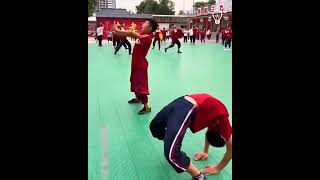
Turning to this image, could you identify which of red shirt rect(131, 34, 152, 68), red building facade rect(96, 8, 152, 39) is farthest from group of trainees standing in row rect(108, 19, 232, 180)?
red building facade rect(96, 8, 152, 39)

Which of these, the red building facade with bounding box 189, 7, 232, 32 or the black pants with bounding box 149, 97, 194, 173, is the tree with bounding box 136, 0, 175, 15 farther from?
the black pants with bounding box 149, 97, 194, 173

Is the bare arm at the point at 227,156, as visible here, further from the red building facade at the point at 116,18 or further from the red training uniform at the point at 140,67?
the red building facade at the point at 116,18

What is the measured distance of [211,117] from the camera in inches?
117

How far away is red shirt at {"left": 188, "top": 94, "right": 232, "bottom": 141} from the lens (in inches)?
A: 117

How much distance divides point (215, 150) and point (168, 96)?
9.74 feet

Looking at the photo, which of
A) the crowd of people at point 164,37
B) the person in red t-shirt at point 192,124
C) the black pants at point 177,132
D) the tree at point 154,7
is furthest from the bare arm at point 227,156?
the tree at point 154,7

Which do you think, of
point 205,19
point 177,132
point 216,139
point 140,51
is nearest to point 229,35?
point 205,19

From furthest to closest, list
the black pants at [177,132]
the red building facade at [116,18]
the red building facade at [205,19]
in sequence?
the red building facade at [205,19] → the red building facade at [116,18] → the black pants at [177,132]

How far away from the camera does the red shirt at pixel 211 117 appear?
2.98 metres

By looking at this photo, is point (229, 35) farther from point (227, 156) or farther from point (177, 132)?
point (177, 132)

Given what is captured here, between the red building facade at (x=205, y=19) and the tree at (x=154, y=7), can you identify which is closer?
the red building facade at (x=205, y=19)
